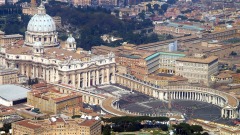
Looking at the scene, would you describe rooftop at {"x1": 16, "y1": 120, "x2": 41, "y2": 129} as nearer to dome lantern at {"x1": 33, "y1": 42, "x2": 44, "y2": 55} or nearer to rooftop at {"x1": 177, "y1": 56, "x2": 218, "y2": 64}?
dome lantern at {"x1": 33, "y1": 42, "x2": 44, "y2": 55}

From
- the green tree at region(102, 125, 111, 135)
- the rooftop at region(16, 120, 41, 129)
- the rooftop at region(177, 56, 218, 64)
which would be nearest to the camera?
the rooftop at region(16, 120, 41, 129)

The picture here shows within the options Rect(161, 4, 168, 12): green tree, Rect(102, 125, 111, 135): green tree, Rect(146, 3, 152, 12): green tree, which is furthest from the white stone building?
Rect(161, 4, 168, 12): green tree

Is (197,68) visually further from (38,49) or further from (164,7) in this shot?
(164,7)

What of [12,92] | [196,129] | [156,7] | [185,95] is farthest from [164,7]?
[196,129]

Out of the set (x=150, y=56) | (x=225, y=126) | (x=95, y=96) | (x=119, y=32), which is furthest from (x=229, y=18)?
(x=225, y=126)

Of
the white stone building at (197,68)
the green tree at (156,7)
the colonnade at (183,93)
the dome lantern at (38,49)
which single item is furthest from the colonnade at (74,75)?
the green tree at (156,7)

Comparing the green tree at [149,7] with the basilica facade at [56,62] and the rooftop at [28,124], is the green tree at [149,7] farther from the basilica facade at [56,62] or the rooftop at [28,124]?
the rooftop at [28,124]
